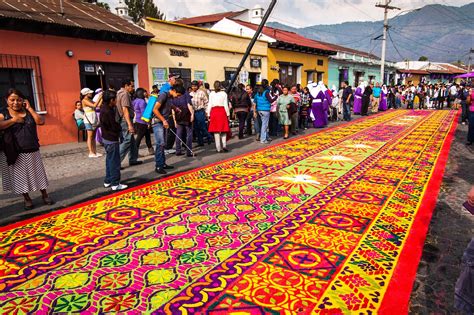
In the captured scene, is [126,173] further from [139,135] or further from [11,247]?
[11,247]

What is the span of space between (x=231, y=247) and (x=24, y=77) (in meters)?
9.53

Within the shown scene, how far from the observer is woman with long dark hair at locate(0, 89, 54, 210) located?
434 cm

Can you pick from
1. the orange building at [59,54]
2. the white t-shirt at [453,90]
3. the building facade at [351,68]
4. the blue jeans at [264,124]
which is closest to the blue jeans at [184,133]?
the blue jeans at [264,124]

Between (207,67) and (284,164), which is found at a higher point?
(207,67)

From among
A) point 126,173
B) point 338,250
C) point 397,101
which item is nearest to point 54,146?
point 126,173

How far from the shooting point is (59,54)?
10.2 m

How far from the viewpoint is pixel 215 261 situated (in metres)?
3.04

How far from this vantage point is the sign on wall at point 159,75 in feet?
42.6

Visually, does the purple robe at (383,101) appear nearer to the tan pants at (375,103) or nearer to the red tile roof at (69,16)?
the tan pants at (375,103)

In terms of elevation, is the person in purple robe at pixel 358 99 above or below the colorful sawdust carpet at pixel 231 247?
above

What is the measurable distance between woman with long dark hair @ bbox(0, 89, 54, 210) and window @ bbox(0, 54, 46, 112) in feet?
19.4

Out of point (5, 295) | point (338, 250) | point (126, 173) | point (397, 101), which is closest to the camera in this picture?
point (5, 295)

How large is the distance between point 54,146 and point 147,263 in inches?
330

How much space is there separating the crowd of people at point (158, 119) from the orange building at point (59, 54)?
101cm
